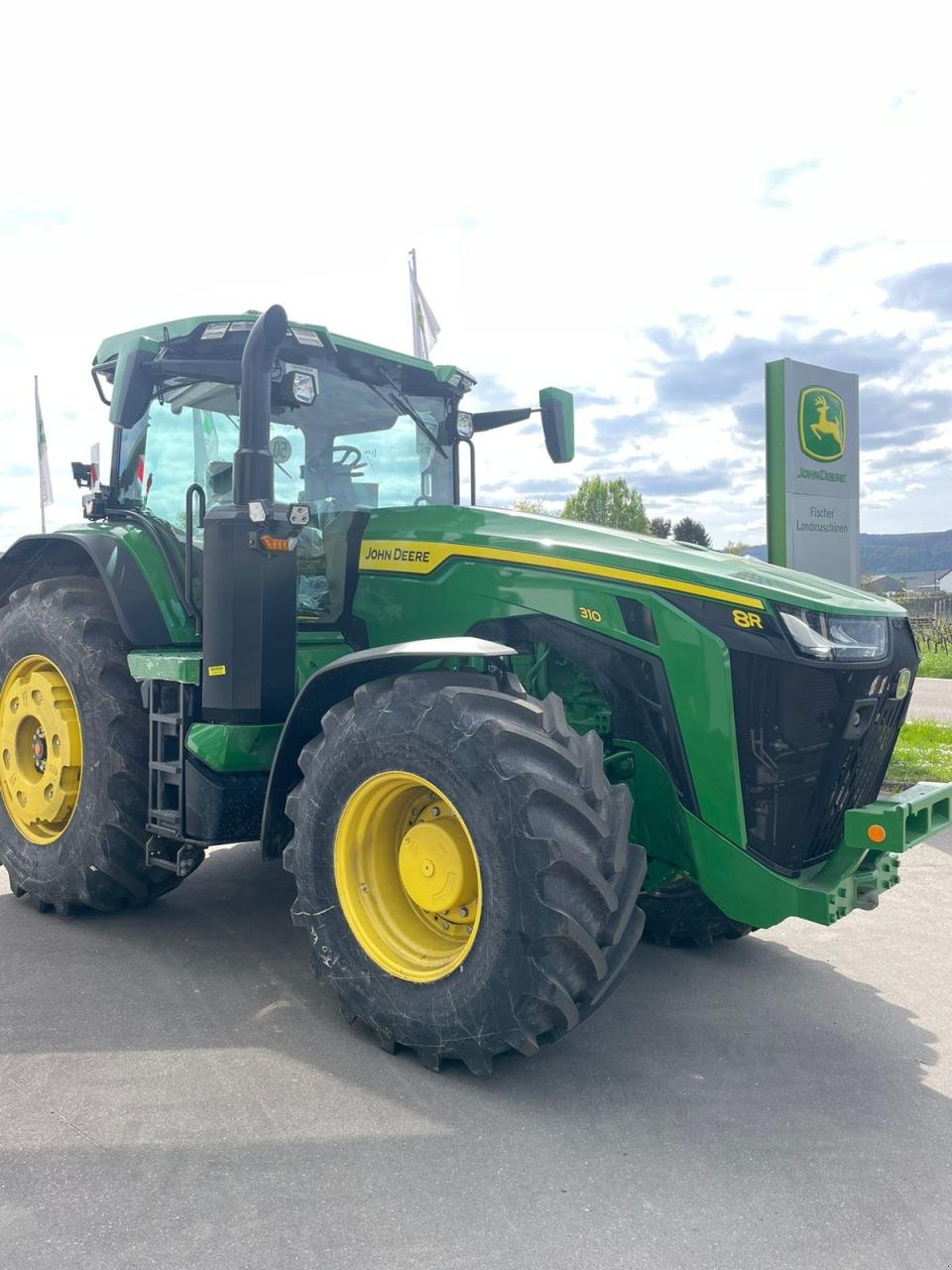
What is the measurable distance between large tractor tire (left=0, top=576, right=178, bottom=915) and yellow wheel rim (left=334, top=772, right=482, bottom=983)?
1436 mm

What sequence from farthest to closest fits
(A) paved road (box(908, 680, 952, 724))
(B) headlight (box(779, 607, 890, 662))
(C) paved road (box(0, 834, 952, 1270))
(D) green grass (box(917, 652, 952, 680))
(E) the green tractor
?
(D) green grass (box(917, 652, 952, 680)) < (A) paved road (box(908, 680, 952, 724)) < (B) headlight (box(779, 607, 890, 662)) < (E) the green tractor < (C) paved road (box(0, 834, 952, 1270))

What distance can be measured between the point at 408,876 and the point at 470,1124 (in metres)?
0.81

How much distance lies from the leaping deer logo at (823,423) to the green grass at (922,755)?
125 inches

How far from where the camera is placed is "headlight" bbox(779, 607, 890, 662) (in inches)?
129

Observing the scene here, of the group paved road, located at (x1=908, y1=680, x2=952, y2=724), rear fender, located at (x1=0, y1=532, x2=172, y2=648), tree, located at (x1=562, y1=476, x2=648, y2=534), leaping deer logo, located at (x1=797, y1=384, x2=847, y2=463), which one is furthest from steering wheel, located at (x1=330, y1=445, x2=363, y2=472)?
tree, located at (x1=562, y1=476, x2=648, y2=534)

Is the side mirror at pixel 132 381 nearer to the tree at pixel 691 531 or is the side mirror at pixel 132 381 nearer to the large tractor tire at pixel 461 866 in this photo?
the large tractor tire at pixel 461 866

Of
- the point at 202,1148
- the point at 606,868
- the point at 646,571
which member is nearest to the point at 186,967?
the point at 202,1148

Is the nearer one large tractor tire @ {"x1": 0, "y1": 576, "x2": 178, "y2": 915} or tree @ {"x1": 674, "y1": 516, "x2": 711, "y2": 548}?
large tractor tire @ {"x1": 0, "y1": 576, "x2": 178, "y2": 915}

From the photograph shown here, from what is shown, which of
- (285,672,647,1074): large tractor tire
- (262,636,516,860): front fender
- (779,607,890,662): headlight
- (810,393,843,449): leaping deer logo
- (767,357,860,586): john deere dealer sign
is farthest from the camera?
(810,393,843,449): leaping deer logo

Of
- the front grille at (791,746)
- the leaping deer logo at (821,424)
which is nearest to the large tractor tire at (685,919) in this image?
the front grille at (791,746)

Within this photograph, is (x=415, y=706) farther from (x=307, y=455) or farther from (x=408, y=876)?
(x=307, y=455)

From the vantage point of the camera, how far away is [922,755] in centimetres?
898

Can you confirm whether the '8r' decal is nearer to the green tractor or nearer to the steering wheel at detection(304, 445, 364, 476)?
the green tractor

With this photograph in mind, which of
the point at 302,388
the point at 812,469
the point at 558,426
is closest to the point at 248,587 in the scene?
the point at 302,388
